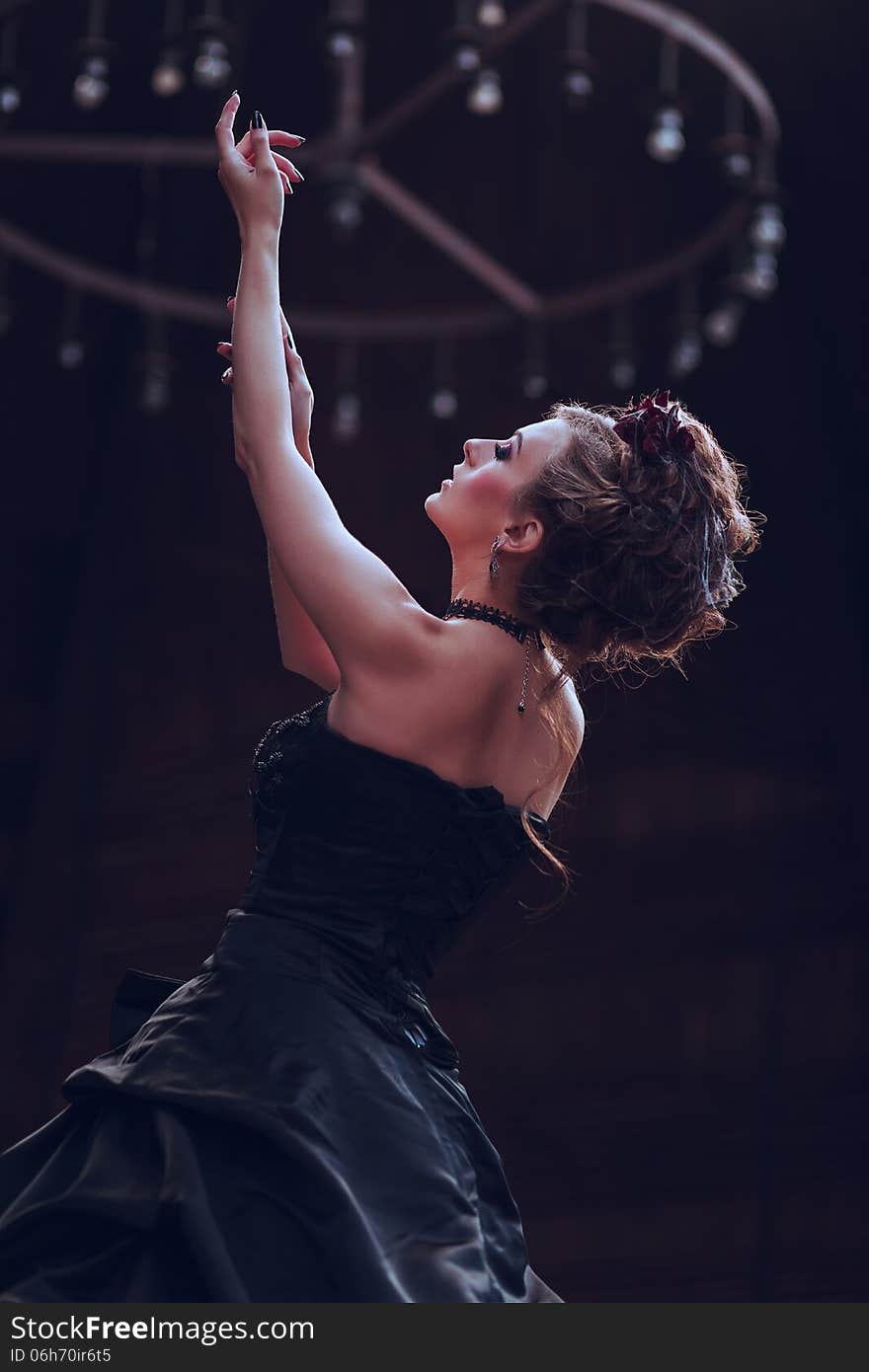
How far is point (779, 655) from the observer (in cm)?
633

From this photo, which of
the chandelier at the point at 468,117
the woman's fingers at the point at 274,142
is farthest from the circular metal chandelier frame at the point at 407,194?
the woman's fingers at the point at 274,142

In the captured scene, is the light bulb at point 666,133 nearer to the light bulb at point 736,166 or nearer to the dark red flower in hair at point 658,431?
the light bulb at point 736,166

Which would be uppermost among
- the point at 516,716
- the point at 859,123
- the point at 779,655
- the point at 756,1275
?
the point at 859,123

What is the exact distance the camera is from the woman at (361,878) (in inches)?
71.0

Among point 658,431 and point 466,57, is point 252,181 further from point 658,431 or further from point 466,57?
point 466,57

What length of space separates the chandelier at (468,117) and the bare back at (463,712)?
6.13 ft

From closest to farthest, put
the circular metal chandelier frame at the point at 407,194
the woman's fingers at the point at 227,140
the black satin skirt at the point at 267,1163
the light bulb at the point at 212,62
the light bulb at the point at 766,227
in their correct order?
the black satin skirt at the point at 267,1163
the woman's fingers at the point at 227,140
the light bulb at the point at 212,62
the circular metal chandelier frame at the point at 407,194
the light bulb at the point at 766,227

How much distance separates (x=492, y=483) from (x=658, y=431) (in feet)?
0.70

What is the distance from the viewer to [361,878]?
→ 2.00 meters

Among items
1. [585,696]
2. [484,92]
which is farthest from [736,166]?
[585,696]

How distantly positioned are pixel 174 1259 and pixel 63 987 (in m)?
4.87

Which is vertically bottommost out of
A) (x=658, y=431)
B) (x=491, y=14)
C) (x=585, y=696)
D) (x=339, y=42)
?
(x=585, y=696)

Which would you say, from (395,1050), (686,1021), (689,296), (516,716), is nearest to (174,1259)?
(395,1050)

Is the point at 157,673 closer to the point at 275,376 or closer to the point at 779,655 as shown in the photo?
the point at 779,655
